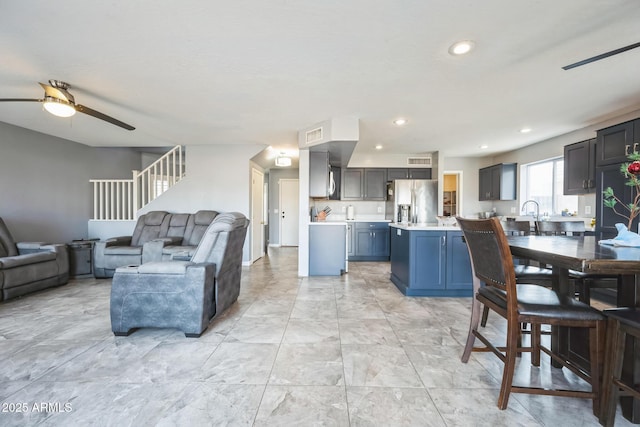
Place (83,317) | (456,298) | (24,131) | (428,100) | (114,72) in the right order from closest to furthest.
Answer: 1. (114,72)
2. (83,317)
3. (428,100)
4. (456,298)
5. (24,131)

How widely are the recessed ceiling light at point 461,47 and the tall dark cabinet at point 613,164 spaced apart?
7.92 ft

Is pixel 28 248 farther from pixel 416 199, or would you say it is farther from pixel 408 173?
pixel 408 173

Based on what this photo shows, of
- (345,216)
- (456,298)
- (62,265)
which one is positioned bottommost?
(456,298)

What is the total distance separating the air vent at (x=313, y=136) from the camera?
12.8 feet

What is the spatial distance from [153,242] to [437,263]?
13.9ft

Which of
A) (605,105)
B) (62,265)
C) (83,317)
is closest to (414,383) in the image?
(83,317)

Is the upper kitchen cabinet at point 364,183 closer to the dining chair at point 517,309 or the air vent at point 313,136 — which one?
the air vent at point 313,136

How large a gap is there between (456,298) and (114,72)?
14.6ft

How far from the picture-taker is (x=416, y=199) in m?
5.59

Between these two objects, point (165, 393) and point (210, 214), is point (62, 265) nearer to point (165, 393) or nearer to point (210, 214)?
point (210, 214)

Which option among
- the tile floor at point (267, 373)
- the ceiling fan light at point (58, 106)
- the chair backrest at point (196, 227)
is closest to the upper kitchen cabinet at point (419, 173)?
the tile floor at point (267, 373)

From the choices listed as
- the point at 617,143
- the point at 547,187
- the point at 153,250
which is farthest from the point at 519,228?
the point at 153,250

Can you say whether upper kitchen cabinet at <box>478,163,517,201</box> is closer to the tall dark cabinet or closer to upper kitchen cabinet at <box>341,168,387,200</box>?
the tall dark cabinet

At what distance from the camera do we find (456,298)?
11.1ft
